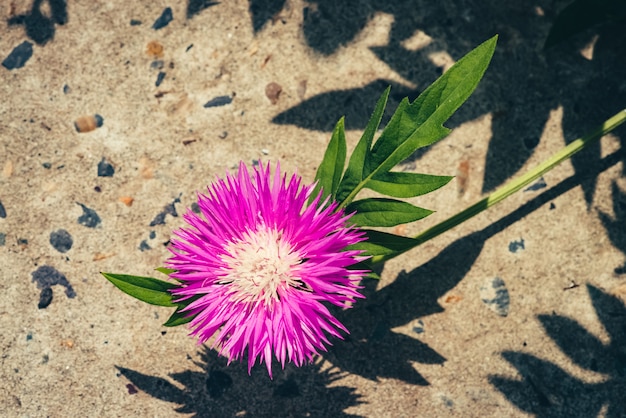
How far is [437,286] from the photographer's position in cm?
191

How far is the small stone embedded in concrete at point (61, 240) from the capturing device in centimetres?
192

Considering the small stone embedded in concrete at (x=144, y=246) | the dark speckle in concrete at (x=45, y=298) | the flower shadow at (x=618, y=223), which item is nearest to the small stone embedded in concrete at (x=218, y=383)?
the small stone embedded in concrete at (x=144, y=246)

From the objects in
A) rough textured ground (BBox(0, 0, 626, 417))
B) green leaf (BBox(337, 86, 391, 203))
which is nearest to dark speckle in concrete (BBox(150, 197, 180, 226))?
rough textured ground (BBox(0, 0, 626, 417))

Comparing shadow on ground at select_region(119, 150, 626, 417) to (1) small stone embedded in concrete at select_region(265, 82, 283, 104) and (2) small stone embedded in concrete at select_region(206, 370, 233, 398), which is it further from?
(1) small stone embedded in concrete at select_region(265, 82, 283, 104)

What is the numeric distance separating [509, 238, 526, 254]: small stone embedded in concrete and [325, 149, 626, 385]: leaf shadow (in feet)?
0.22

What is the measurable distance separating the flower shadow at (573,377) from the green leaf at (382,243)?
0.67 metres

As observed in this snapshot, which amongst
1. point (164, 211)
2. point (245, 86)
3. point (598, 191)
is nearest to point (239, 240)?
point (164, 211)

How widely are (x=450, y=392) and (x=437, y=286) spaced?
0.35 m

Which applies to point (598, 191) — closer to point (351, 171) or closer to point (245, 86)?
point (351, 171)

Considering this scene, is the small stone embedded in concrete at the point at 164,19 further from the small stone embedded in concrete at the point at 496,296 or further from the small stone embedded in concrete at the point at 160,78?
the small stone embedded in concrete at the point at 496,296

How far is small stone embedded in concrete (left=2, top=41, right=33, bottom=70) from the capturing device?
1973 millimetres

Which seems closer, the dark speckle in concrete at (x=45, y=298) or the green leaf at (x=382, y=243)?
the green leaf at (x=382, y=243)

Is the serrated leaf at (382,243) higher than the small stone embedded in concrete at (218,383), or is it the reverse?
the serrated leaf at (382,243)

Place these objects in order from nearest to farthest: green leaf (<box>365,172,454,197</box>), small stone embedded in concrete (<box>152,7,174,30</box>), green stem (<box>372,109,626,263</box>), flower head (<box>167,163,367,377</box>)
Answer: flower head (<box>167,163,367,377</box>)
green leaf (<box>365,172,454,197</box>)
green stem (<box>372,109,626,263</box>)
small stone embedded in concrete (<box>152,7,174,30</box>)
